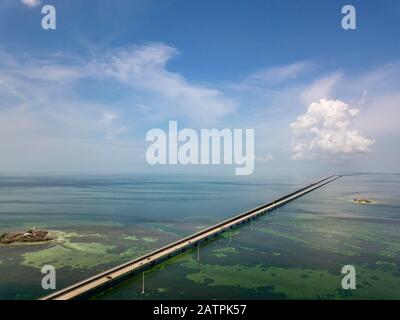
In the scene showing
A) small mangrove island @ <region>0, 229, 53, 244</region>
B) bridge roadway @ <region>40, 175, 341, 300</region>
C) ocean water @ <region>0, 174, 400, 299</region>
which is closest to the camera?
bridge roadway @ <region>40, 175, 341, 300</region>

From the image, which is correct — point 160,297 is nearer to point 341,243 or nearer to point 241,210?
point 341,243

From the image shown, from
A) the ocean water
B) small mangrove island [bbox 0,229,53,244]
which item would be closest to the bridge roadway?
the ocean water

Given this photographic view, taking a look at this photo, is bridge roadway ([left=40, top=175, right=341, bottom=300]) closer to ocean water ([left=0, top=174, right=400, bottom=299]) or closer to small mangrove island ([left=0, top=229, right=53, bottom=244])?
ocean water ([left=0, top=174, right=400, bottom=299])

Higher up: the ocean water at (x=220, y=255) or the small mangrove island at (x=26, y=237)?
the small mangrove island at (x=26, y=237)

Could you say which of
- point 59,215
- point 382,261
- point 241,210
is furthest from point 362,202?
point 59,215

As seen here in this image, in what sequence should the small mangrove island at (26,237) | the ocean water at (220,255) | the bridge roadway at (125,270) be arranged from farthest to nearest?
the small mangrove island at (26,237), the ocean water at (220,255), the bridge roadway at (125,270)

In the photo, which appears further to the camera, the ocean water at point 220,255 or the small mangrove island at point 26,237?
the small mangrove island at point 26,237

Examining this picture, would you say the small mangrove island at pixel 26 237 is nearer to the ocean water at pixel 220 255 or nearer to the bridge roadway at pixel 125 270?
the ocean water at pixel 220 255

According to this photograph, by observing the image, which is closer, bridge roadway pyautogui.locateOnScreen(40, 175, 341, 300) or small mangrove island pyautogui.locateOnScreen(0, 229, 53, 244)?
bridge roadway pyautogui.locateOnScreen(40, 175, 341, 300)

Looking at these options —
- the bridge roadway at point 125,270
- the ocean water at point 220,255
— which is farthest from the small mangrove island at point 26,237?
the bridge roadway at point 125,270

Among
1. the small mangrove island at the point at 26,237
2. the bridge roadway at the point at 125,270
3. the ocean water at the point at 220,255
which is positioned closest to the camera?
the bridge roadway at the point at 125,270

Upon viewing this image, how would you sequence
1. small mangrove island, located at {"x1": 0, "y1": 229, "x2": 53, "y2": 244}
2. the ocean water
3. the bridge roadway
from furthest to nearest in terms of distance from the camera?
small mangrove island, located at {"x1": 0, "y1": 229, "x2": 53, "y2": 244} < the ocean water < the bridge roadway
